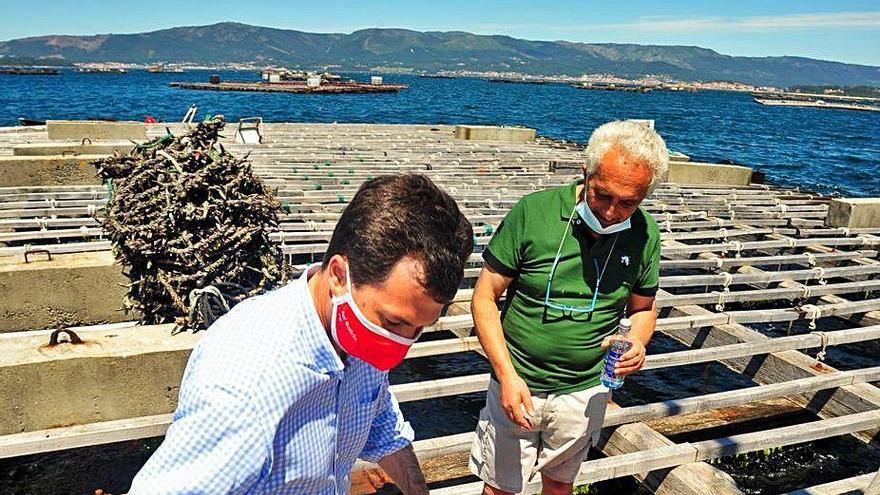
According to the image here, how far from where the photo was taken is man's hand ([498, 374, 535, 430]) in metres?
3.04

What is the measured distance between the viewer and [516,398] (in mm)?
3047

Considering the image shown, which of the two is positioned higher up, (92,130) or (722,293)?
(92,130)

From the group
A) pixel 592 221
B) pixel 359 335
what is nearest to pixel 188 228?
pixel 592 221

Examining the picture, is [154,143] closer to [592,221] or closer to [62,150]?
[592,221]

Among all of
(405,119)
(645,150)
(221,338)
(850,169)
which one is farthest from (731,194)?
(405,119)

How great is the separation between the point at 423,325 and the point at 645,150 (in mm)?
1660

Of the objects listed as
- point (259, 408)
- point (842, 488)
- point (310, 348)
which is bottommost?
point (842, 488)

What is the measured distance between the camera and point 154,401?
416 centimetres

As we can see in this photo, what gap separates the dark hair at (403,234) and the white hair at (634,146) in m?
1.43

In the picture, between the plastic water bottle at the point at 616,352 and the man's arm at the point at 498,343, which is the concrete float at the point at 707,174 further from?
the man's arm at the point at 498,343

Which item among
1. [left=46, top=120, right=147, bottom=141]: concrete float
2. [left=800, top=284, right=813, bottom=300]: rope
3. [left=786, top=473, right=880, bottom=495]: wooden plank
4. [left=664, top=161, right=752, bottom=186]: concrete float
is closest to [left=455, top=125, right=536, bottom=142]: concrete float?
[left=664, top=161, right=752, bottom=186]: concrete float

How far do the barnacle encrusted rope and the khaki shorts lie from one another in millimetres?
2067

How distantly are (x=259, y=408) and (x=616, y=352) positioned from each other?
6.81 ft

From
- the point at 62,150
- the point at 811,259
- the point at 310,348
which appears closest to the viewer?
the point at 310,348
